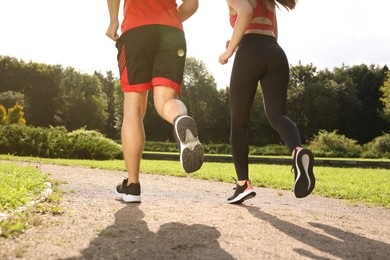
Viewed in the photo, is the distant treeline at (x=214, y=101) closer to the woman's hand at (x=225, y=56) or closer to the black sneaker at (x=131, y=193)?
the woman's hand at (x=225, y=56)

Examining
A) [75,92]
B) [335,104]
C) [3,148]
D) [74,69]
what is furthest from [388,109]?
[74,69]

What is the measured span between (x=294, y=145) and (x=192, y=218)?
110 centimetres

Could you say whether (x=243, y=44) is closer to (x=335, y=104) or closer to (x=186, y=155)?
(x=186, y=155)

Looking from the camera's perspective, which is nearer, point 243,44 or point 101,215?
point 101,215

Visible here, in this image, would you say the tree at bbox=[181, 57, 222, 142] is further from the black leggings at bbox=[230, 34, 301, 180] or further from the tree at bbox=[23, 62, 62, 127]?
the black leggings at bbox=[230, 34, 301, 180]

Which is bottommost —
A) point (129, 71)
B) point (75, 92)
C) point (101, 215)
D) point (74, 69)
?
point (101, 215)

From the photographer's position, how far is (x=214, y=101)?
1912 inches

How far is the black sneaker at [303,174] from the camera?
11.2ft

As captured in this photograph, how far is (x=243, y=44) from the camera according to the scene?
13.7 ft

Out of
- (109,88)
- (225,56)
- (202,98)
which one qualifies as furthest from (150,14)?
(109,88)

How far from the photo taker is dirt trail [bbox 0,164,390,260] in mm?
2309

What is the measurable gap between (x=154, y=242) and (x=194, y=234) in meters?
0.31

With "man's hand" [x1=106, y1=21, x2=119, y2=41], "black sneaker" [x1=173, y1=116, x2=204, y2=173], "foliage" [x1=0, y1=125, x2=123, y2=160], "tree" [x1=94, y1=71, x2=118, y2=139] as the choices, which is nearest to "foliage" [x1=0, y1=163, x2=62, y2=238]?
"black sneaker" [x1=173, y1=116, x2=204, y2=173]

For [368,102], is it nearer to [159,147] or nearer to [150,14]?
[159,147]
